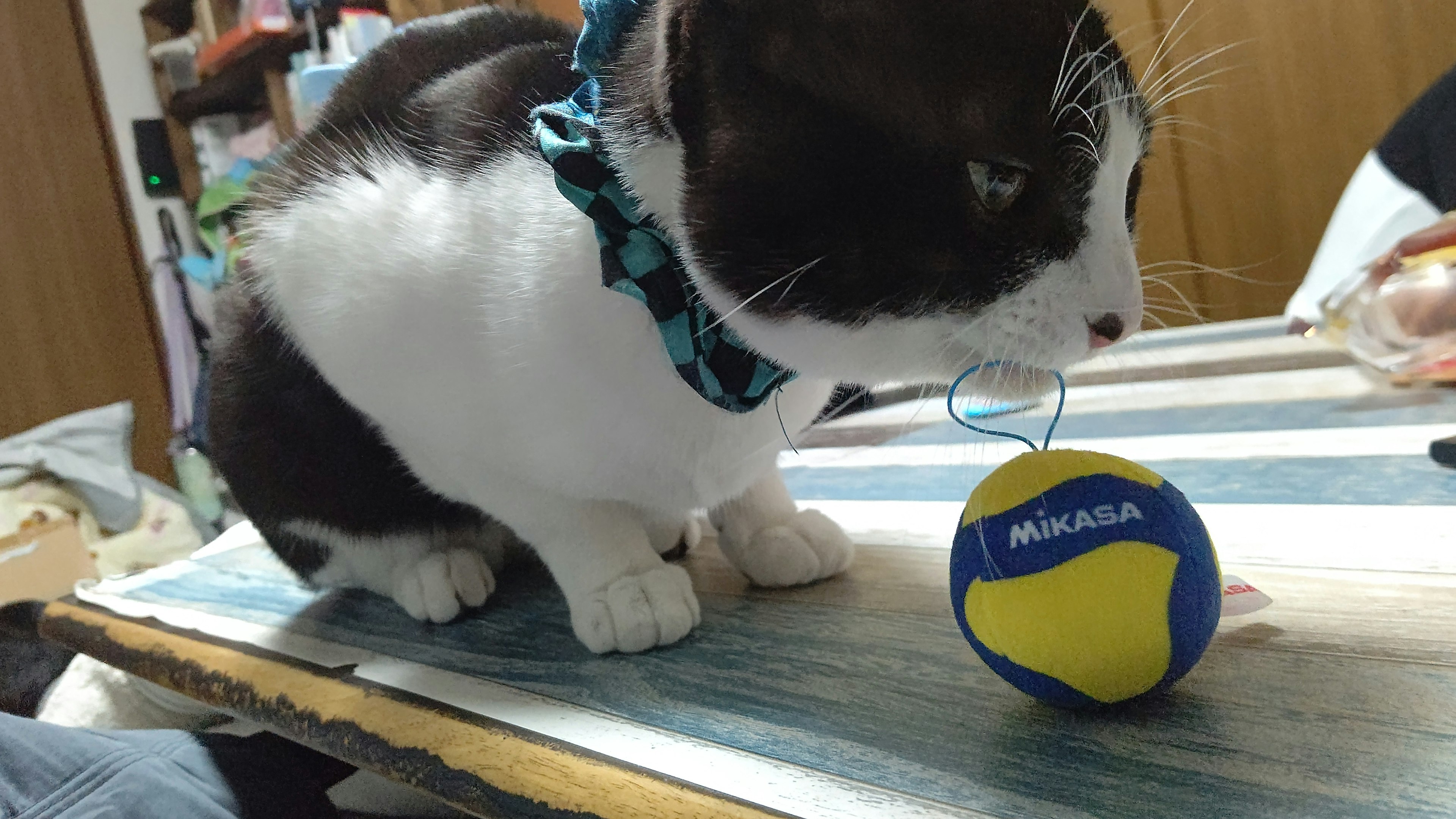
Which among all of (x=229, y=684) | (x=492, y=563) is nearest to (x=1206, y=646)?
(x=492, y=563)

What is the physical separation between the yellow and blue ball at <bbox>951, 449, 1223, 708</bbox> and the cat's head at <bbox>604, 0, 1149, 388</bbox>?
78 mm

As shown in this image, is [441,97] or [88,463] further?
[88,463]

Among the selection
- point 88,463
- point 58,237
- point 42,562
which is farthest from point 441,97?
point 58,237

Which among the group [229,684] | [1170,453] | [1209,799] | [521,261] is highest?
[521,261]

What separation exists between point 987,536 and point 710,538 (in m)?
0.56

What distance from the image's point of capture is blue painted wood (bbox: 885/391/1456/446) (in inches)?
36.4

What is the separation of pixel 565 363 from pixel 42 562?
1.88 m

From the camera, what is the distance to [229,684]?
0.87m

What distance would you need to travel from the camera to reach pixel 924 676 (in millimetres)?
587

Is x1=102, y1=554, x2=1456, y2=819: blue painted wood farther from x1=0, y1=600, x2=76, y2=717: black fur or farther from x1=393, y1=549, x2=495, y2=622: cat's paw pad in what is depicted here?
x1=0, y1=600, x2=76, y2=717: black fur

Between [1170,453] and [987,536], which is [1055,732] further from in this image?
[1170,453]

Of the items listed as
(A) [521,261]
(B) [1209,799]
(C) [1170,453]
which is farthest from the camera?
(C) [1170,453]

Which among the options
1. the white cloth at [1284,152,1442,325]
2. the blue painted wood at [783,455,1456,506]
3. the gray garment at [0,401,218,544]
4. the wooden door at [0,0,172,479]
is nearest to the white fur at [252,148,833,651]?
the blue painted wood at [783,455,1456,506]

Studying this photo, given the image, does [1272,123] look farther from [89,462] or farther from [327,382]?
[89,462]
